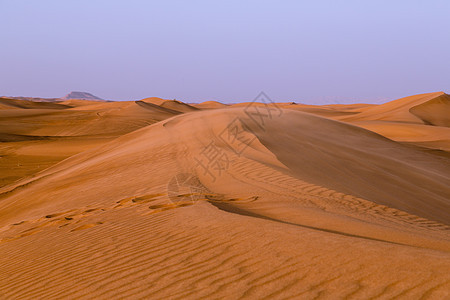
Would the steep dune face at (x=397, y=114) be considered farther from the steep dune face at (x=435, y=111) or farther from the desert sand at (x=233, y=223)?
the desert sand at (x=233, y=223)

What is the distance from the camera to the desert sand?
274 centimetres

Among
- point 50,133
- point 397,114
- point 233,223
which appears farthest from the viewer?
point 397,114

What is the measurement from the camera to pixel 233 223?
4.20 m

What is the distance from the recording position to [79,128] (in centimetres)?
2831

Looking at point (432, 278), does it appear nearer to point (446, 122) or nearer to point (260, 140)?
point (260, 140)

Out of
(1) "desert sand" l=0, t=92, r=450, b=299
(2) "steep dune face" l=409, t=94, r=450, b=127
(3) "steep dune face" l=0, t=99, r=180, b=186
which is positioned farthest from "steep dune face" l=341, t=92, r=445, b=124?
(1) "desert sand" l=0, t=92, r=450, b=299

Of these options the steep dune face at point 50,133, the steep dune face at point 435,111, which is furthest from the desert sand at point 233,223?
the steep dune face at point 435,111

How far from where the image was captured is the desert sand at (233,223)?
2736 mm

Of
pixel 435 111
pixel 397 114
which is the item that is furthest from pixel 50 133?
pixel 435 111

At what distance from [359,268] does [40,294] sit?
2.51m

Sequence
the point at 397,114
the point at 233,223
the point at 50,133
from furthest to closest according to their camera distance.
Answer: the point at 397,114, the point at 50,133, the point at 233,223

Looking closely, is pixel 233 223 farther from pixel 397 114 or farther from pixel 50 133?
pixel 397 114

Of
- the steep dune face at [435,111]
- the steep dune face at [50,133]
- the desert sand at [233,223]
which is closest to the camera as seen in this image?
the desert sand at [233,223]

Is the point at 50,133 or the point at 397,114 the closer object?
the point at 50,133
